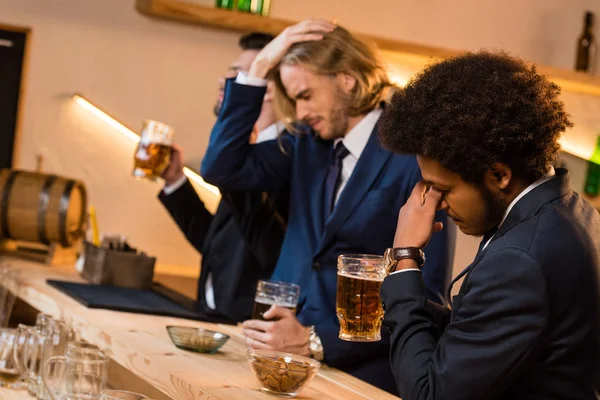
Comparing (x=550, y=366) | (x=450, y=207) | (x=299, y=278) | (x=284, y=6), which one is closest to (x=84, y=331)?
(x=299, y=278)

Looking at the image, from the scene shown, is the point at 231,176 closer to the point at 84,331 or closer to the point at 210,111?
the point at 84,331

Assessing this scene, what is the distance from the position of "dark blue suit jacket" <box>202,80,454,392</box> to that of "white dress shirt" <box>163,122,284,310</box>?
19 cm

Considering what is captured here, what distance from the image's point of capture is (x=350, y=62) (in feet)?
8.51

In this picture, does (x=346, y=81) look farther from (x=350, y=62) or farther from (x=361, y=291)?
(x=361, y=291)

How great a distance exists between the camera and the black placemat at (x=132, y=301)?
2771 millimetres

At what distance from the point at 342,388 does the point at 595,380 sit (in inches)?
26.9

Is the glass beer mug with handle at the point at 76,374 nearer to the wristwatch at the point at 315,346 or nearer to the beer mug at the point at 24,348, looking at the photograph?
the beer mug at the point at 24,348

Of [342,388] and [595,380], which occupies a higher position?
[595,380]

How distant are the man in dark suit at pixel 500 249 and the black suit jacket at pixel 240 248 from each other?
1.38 metres

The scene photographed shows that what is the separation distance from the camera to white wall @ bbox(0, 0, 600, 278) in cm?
429

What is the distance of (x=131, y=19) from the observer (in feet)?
14.4

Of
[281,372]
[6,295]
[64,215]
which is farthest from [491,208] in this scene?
[64,215]

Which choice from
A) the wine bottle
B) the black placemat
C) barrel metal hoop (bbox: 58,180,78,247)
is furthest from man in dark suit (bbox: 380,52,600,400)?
the wine bottle

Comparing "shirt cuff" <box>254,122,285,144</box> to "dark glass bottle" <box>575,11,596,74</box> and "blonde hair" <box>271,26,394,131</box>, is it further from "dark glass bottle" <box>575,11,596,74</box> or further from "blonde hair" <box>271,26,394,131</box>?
"dark glass bottle" <box>575,11,596,74</box>
